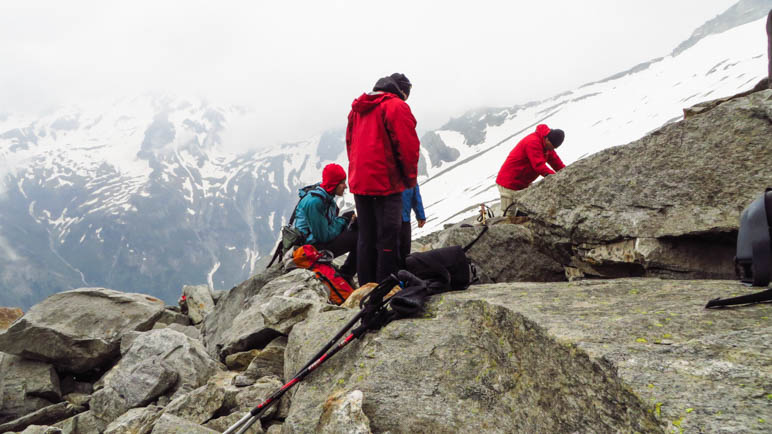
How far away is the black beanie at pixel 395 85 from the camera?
21.0 feet

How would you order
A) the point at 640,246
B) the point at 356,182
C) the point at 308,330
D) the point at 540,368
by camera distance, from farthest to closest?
the point at 356,182, the point at 640,246, the point at 308,330, the point at 540,368

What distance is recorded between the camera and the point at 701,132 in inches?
196

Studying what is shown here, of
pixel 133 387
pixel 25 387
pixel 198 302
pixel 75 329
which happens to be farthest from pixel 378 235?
pixel 198 302

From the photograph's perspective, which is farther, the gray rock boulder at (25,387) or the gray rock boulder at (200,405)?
the gray rock boulder at (25,387)

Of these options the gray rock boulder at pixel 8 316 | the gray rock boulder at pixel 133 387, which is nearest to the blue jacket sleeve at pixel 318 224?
the gray rock boulder at pixel 133 387

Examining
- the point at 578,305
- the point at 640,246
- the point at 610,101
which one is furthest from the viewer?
the point at 610,101

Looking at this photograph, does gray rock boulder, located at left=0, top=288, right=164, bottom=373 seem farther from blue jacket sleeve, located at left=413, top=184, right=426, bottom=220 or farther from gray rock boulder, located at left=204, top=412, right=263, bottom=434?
blue jacket sleeve, located at left=413, top=184, right=426, bottom=220

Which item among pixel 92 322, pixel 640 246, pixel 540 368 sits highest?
pixel 92 322

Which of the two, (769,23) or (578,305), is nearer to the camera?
(578,305)

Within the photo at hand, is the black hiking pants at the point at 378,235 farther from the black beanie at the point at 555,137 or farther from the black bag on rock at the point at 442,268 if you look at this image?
the black beanie at the point at 555,137

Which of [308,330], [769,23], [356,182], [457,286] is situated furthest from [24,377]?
[769,23]

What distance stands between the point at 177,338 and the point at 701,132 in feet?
27.4

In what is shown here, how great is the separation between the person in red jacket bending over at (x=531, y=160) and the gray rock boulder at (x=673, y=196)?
3.11m

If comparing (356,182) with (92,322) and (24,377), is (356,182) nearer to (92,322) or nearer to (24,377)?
(92,322)
